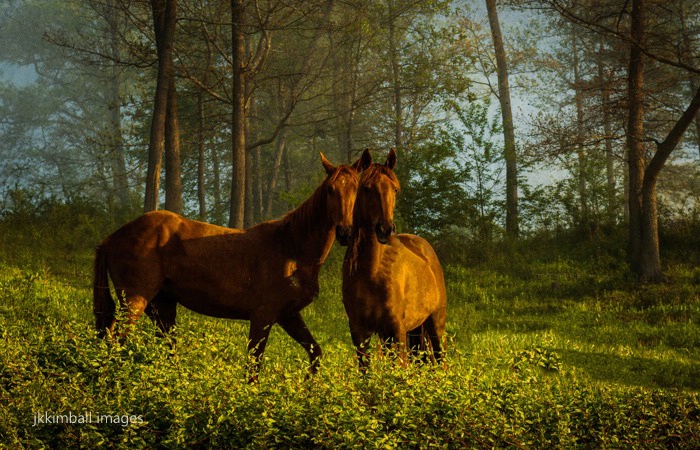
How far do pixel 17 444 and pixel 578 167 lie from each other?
2349 centimetres

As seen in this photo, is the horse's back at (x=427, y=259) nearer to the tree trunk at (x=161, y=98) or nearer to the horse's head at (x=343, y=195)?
the horse's head at (x=343, y=195)

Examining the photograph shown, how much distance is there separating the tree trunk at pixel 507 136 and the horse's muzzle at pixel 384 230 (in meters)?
17.5

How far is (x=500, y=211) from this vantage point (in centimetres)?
2372

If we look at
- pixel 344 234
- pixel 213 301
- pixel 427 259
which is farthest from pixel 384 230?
pixel 213 301

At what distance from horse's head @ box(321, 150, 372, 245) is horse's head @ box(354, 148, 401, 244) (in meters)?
0.24

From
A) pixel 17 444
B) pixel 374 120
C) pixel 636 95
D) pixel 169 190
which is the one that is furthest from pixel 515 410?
pixel 374 120

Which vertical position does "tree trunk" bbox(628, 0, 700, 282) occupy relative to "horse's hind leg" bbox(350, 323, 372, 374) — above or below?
above

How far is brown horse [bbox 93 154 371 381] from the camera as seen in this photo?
820 centimetres

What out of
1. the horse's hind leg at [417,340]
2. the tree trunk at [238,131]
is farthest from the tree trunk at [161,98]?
the horse's hind leg at [417,340]

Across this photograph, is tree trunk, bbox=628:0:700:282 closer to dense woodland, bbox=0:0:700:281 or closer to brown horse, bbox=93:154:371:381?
dense woodland, bbox=0:0:700:281

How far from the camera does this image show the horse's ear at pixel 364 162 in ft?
24.0

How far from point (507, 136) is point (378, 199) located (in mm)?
23235

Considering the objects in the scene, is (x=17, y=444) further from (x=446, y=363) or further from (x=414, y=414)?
(x=446, y=363)

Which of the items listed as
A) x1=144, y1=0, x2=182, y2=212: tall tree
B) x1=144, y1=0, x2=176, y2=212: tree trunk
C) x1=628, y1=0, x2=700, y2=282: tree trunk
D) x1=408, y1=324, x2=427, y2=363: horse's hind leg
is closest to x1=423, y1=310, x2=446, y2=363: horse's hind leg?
x1=408, y1=324, x2=427, y2=363: horse's hind leg
